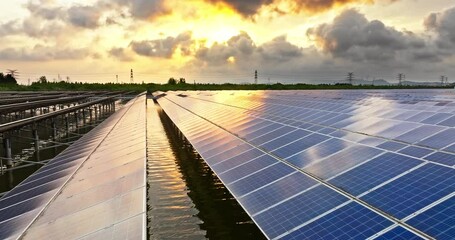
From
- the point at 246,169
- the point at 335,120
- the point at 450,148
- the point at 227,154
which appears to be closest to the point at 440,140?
the point at 450,148

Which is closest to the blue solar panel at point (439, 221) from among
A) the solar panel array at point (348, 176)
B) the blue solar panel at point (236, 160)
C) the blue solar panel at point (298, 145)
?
the solar panel array at point (348, 176)

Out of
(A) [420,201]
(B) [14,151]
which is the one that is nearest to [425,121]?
(A) [420,201]

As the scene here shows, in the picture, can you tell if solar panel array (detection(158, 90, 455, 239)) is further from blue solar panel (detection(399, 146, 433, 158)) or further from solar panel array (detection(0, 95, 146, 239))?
solar panel array (detection(0, 95, 146, 239))

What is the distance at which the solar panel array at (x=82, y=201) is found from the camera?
7254 mm

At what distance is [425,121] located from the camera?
16.2 metres

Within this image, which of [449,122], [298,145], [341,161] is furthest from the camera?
[449,122]

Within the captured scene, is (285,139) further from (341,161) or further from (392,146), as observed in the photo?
(392,146)

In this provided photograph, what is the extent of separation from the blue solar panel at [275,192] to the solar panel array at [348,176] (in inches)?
1.1

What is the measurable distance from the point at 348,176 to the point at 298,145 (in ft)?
15.1

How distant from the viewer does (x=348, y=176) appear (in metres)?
9.96

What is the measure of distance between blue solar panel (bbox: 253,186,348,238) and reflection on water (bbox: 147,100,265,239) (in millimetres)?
3275

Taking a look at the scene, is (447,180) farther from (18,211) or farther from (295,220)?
(18,211)

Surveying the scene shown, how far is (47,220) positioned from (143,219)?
248 centimetres

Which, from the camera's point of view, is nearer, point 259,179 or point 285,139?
point 259,179
